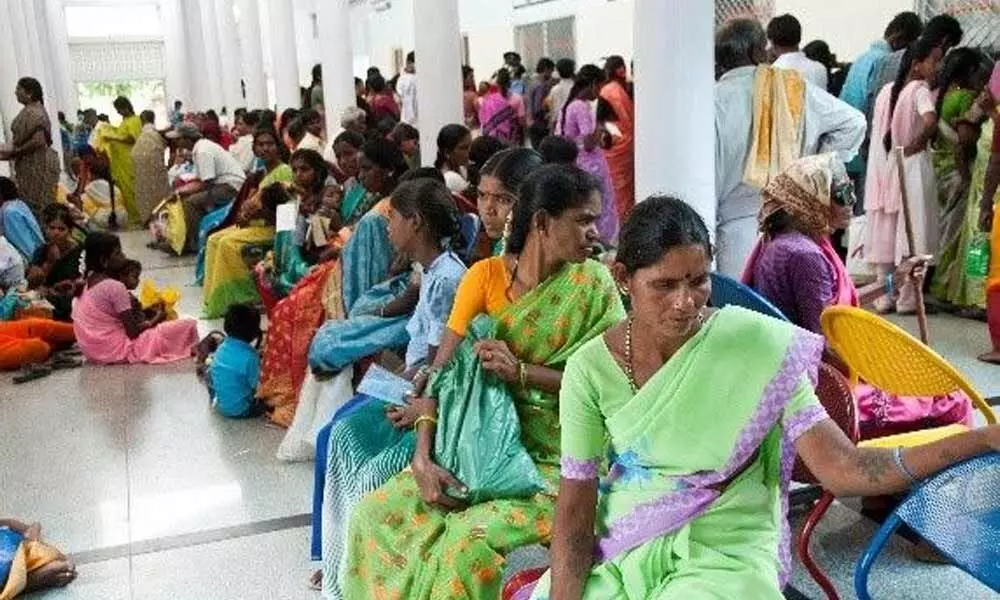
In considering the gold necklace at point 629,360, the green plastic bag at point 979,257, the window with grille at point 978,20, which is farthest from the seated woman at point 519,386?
the window with grille at point 978,20

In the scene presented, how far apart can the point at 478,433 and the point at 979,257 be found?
3222 mm

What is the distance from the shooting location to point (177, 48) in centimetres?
2012

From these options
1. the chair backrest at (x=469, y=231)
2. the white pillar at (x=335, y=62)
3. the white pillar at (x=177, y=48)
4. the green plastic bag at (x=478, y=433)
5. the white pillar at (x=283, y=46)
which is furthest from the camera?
the white pillar at (x=177, y=48)

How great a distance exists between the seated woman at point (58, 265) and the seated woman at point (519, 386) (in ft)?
13.7

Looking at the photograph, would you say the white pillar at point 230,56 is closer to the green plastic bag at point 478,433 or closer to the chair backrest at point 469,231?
the chair backrest at point 469,231

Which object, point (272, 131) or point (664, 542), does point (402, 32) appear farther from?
point (664, 542)

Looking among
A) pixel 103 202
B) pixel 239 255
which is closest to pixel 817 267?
pixel 239 255

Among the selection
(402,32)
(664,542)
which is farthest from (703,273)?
(402,32)

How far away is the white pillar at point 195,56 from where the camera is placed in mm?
19062

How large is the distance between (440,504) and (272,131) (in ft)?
15.0

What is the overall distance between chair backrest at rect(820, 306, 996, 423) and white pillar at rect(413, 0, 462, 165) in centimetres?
422

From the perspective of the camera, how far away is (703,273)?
1563mm

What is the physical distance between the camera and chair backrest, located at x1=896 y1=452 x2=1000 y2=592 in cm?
155

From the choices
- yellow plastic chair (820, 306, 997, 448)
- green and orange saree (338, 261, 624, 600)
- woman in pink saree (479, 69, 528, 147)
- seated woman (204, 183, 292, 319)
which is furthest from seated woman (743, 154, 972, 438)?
woman in pink saree (479, 69, 528, 147)
